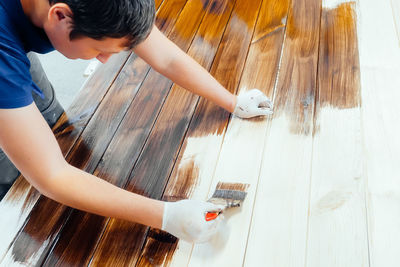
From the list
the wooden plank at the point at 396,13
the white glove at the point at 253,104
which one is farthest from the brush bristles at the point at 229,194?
the wooden plank at the point at 396,13

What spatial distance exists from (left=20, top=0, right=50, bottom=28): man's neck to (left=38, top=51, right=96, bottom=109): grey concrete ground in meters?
1.26

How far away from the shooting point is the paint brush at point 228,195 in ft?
4.33

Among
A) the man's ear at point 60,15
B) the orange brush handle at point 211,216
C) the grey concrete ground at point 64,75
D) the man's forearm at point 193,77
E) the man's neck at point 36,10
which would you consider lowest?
the grey concrete ground at point 64,75

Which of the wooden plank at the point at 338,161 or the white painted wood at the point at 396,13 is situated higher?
the white painted wood at the point at 396,13

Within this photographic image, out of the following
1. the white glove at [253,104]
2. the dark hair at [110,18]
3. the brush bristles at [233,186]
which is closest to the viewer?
the dark hair at [110,18]

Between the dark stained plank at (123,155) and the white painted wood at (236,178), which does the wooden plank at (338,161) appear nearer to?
the white painted wood at (236,178)

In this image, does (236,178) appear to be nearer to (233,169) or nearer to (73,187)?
(233,169)

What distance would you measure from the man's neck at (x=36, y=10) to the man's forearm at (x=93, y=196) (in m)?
0.45

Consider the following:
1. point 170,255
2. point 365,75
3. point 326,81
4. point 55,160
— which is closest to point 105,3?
point 55,160

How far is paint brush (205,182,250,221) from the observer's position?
132cm

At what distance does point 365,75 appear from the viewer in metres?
1.68

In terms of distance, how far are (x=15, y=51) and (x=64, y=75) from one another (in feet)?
4.93

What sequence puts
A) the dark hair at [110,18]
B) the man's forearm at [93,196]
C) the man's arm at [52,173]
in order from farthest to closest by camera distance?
the man's forearm at [93,196] → the man's arm at [52,173] → the dark hair at [110,18]

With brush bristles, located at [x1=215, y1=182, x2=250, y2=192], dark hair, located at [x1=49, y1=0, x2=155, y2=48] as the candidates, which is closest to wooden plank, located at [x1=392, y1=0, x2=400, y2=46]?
brush bristles, located at [x1=215, y1=182, x2=250, y2=192]
